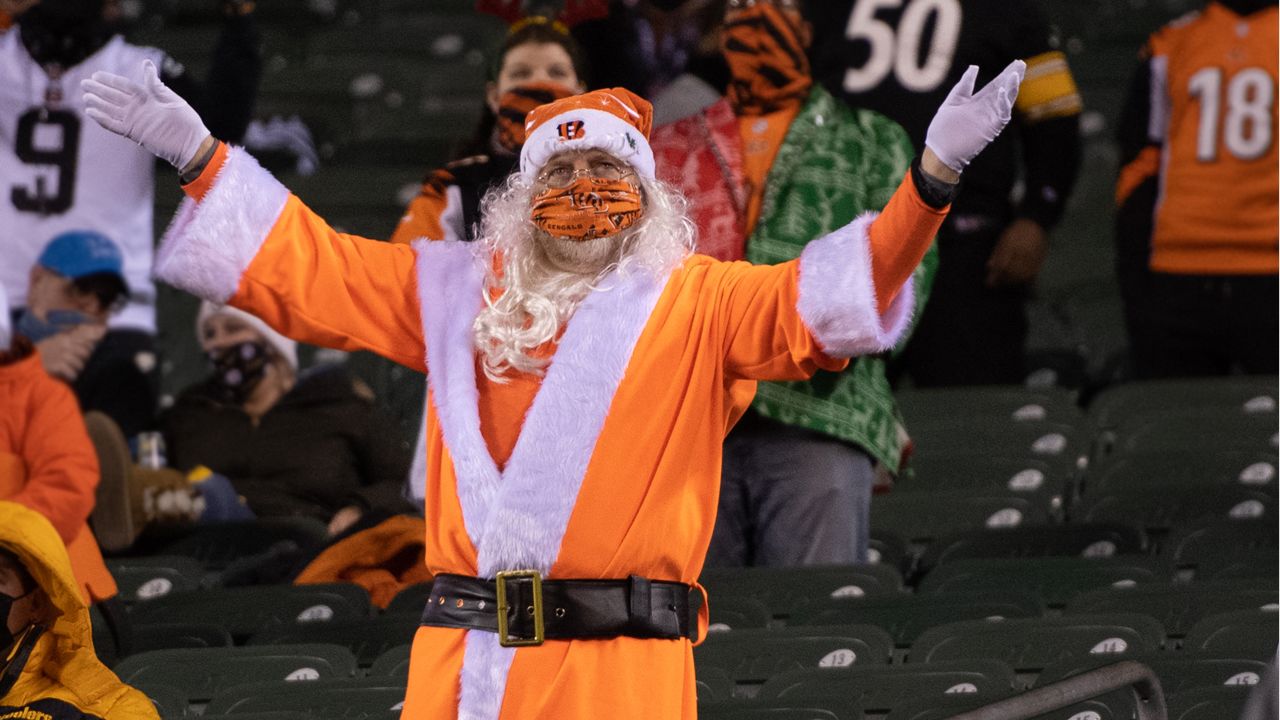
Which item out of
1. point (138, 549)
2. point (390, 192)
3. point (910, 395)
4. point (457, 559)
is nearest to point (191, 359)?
point (390, 192)

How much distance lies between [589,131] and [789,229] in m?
1.57

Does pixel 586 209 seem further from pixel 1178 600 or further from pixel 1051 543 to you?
pixel 1051 543

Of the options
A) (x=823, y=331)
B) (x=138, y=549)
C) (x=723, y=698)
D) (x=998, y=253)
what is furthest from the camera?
(x=998, y=253)

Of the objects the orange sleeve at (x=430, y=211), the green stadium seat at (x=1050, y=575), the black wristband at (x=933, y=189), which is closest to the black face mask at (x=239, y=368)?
the orange sleeve at (x=430, y=211)

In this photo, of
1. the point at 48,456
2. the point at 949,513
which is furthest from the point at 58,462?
the point at 949,513

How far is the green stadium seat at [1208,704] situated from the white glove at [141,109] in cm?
205

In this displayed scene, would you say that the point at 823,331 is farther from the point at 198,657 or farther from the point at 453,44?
the point at 453,44

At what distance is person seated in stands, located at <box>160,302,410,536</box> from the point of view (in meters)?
6.85

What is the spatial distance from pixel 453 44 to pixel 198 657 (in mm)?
6366

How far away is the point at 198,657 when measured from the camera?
5012mm

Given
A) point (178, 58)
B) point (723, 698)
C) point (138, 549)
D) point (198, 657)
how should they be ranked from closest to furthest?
point (723, 698), point (198, 657), point (138, 549), point (178, 58)

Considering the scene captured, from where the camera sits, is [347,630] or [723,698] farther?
[347,630]

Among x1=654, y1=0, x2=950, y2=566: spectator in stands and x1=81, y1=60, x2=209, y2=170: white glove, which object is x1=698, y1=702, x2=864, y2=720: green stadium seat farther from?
x1=81, y1=60, x2=209, y2=170: white glove

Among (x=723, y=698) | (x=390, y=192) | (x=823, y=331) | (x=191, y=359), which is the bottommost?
(x=723, y=698)
